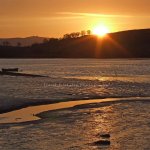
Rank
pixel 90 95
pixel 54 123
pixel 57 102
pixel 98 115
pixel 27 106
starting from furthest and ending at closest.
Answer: pixel 90 95 < pixel 57 102 < pixel 27 106 < pixel 98 115 < pixel 54 123

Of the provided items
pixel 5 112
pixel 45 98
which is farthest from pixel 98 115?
pixel 45 98

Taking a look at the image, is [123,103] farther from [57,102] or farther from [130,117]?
[130,117]

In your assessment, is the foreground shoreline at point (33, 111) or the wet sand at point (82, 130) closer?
the wet sand at point (82, 130)

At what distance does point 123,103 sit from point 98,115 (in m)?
7.48

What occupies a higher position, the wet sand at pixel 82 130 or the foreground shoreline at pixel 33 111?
the foreground shoreline at pixel 33 111

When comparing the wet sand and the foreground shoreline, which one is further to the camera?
the foreground shoreline

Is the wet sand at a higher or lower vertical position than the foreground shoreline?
lower

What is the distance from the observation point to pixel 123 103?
3581cm

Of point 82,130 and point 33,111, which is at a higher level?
point 33,111

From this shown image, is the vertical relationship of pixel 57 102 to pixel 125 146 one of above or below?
above

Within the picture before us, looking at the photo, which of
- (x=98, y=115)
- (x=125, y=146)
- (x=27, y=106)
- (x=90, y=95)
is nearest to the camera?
(x=125, y=146)

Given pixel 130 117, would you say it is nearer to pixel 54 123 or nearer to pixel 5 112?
pixel 54 123

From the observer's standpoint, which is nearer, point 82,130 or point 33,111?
point 82,130

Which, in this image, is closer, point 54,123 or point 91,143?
point 91,143
